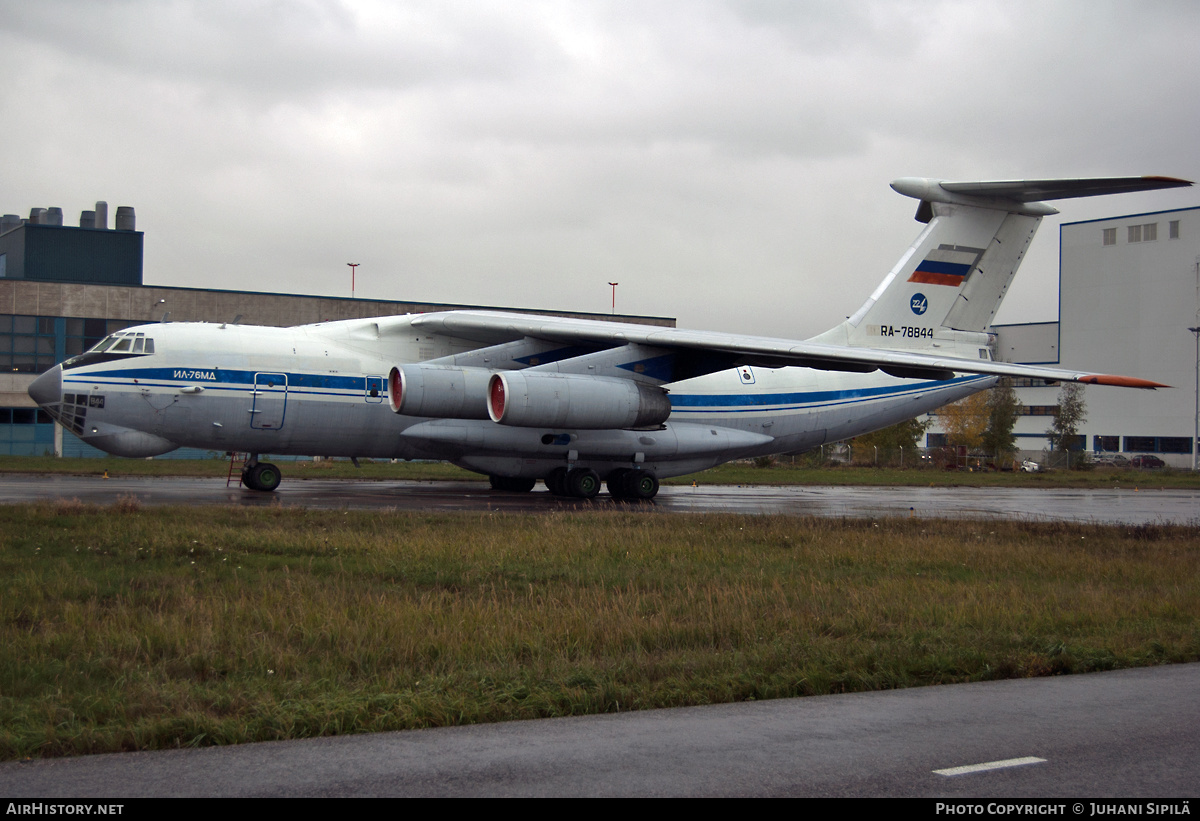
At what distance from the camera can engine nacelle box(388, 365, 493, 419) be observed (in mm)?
16781

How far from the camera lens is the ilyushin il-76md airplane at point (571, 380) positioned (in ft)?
55.9

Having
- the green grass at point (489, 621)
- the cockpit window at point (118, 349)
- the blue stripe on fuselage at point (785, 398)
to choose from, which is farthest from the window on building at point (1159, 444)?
the cockpit window at point (118, 349)

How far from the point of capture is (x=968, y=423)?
56.8 m

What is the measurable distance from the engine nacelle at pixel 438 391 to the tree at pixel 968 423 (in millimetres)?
43934

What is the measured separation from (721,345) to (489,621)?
11.2 m

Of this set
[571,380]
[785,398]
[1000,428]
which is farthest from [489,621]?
[1000,428]

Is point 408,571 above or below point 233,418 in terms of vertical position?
below

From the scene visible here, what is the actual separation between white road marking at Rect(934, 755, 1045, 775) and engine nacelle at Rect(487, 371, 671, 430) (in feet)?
41.5

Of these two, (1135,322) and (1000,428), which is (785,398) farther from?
(1135,322)

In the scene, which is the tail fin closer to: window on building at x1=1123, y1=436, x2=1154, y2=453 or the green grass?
the green grass

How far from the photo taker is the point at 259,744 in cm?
452

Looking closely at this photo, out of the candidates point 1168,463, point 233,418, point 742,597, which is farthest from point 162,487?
point 1168,463

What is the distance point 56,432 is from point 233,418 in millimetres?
27774

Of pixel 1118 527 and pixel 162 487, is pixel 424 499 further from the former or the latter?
pixel 1118 527
